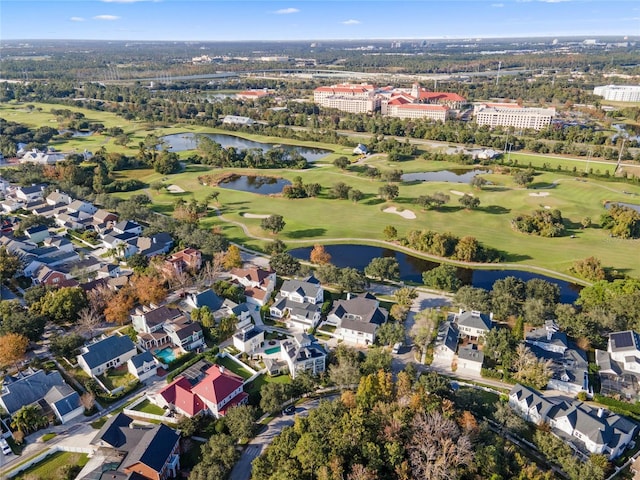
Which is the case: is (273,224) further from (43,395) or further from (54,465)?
(54,465)

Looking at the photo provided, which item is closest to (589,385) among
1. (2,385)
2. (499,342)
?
(499,342)

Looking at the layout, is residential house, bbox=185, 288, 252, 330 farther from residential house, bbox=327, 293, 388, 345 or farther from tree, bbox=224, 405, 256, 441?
tree, bbox=224, 405, 256, 441

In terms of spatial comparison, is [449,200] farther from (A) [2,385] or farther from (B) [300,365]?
(A) [2,385]

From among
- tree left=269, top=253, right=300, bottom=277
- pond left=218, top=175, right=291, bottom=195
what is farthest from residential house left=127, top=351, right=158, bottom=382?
pond left=218, top=175, right=291, bottom=195

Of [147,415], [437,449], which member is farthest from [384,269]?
[147,415]

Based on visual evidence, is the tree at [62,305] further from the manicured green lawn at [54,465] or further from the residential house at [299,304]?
the residential house at [299,304]

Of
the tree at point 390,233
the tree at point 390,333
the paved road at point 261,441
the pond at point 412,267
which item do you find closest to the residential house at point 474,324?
the tree at point 390,333
